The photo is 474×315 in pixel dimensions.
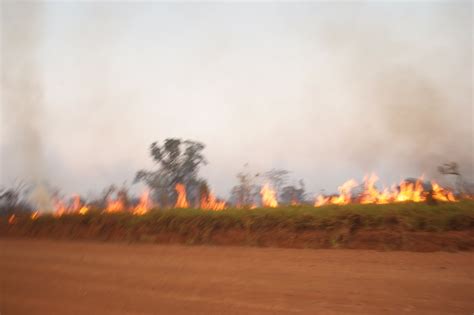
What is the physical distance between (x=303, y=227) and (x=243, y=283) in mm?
2465

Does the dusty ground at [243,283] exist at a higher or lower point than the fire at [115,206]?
lower

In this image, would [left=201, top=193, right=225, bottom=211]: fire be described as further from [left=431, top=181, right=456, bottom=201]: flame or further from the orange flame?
[left=431, top=181, right=456, bottom=201]: flame

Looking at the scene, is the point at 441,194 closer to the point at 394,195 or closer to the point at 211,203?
the point at 394,195

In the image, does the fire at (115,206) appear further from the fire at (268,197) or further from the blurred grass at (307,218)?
the fire at (268,197)

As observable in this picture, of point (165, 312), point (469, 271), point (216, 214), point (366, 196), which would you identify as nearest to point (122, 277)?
point (165, 312)

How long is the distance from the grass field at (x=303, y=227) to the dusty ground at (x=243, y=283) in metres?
0.38

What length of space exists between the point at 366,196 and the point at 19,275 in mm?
7249

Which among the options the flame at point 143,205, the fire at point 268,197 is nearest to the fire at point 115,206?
the flame at point 143,205

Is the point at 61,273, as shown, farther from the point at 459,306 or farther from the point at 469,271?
the point at 469,271

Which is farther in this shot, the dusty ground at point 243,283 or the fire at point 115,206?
the fire at point 115,206

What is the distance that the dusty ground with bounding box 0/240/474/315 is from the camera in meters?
4.01

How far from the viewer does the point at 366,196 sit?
27.3 feet

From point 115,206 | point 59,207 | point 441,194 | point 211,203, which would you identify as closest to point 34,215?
point 59,207

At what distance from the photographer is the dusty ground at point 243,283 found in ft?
13.2
